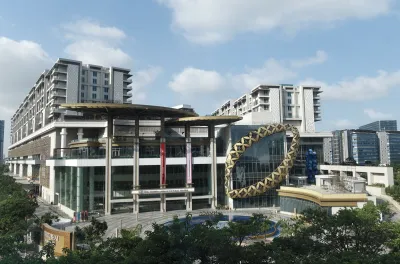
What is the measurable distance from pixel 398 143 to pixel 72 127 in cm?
17406

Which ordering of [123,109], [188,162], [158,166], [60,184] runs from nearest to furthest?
1. [123,109]
2. [188,162]
3. [158,166]
4. [60,184]

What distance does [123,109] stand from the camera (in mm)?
54906

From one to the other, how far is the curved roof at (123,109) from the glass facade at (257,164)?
42.5 ft

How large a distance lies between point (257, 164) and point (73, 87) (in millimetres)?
58767

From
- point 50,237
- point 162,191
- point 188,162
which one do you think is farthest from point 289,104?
point 50,237

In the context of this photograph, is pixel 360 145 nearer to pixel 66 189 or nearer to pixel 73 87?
pixel 73 87

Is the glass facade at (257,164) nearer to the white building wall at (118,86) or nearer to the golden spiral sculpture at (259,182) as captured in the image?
the golden spiral sculpture at (259,182)

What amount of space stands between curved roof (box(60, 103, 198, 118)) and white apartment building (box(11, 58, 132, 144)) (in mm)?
31154

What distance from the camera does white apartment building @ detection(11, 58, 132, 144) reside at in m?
92.1

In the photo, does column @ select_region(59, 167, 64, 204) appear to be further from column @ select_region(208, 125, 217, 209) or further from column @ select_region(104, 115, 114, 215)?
column @ select_region(208, 125, 217, 209)

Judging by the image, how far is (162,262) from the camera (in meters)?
16.5

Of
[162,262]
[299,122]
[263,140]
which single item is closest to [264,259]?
[162,262]

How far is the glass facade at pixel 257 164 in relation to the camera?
197 feet

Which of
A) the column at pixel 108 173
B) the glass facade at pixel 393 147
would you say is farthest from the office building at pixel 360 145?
the column at pixel 108 173
